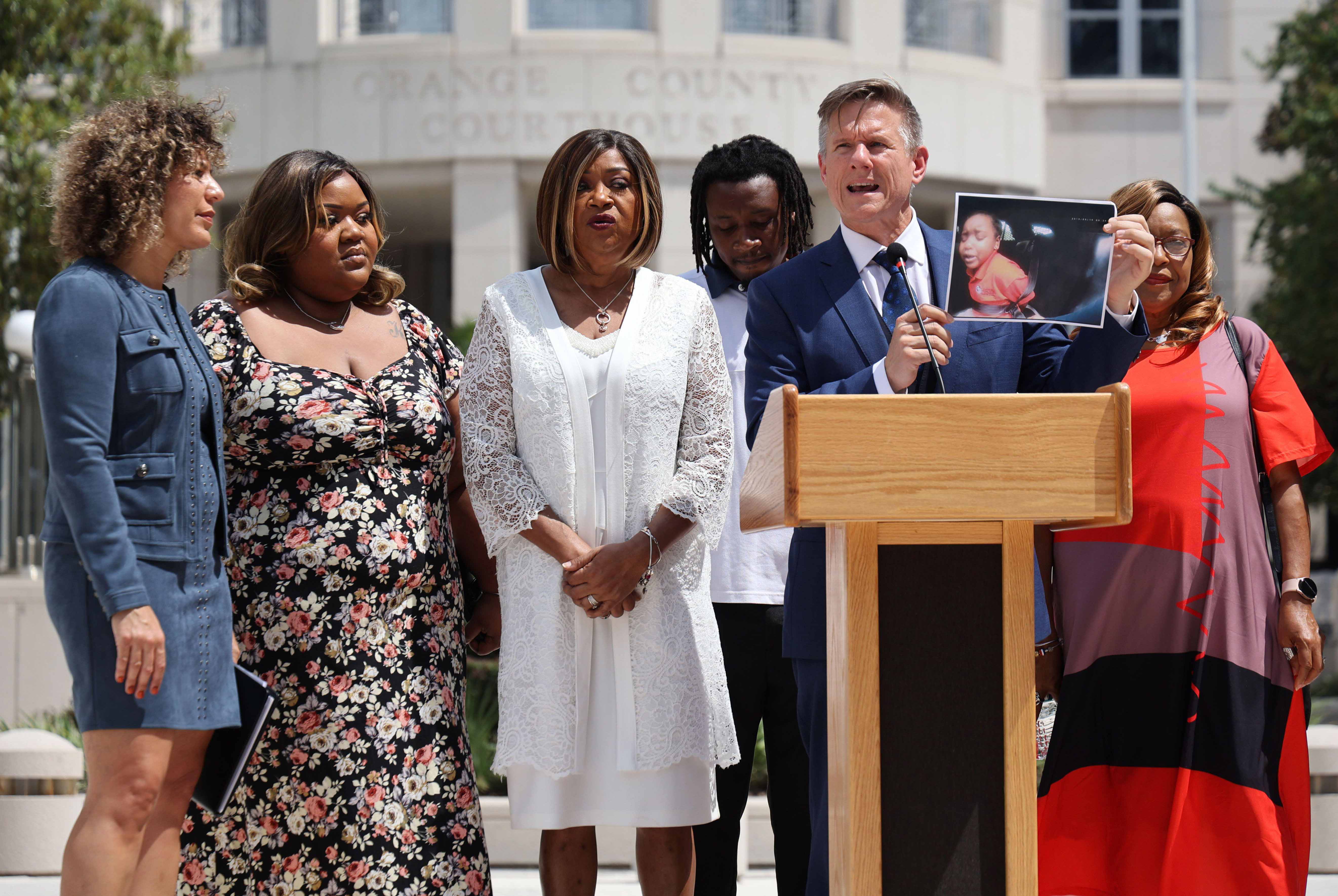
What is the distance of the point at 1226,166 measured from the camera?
2038 centimetres

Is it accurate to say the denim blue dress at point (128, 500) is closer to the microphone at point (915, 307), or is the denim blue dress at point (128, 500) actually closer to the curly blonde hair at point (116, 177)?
the curly blonde hair at point (116, 177)

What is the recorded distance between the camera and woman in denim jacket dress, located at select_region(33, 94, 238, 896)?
330 cm

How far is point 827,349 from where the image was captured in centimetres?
351

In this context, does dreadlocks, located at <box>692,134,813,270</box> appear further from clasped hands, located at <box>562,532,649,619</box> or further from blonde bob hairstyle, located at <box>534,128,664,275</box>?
clasped hands, located at <box>562,532,649,619</box>

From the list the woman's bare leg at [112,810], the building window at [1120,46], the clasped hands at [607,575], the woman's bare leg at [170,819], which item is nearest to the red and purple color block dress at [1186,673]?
the clasped hands at [607,575]

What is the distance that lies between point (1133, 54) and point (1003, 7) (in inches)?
133

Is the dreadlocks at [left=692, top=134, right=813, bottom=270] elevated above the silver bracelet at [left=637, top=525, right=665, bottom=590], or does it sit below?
above

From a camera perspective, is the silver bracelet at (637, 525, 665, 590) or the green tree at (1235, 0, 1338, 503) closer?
the silver bracelet at (637, 525, 665, 590)

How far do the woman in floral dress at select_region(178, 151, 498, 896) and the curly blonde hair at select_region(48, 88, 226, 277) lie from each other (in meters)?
0.38

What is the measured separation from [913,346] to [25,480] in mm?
8919

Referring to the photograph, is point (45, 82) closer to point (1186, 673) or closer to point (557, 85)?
point (557, 85)

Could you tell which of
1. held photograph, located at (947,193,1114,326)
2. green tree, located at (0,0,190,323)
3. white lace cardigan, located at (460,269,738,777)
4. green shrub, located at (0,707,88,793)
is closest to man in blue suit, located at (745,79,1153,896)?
white lace cardigan, located at (460,269,738,777)

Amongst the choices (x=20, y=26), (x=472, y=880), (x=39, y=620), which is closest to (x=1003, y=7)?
(x=20, y=26)

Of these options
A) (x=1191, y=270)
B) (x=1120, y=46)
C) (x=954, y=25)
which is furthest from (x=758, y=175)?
(x=1120, y=46)
